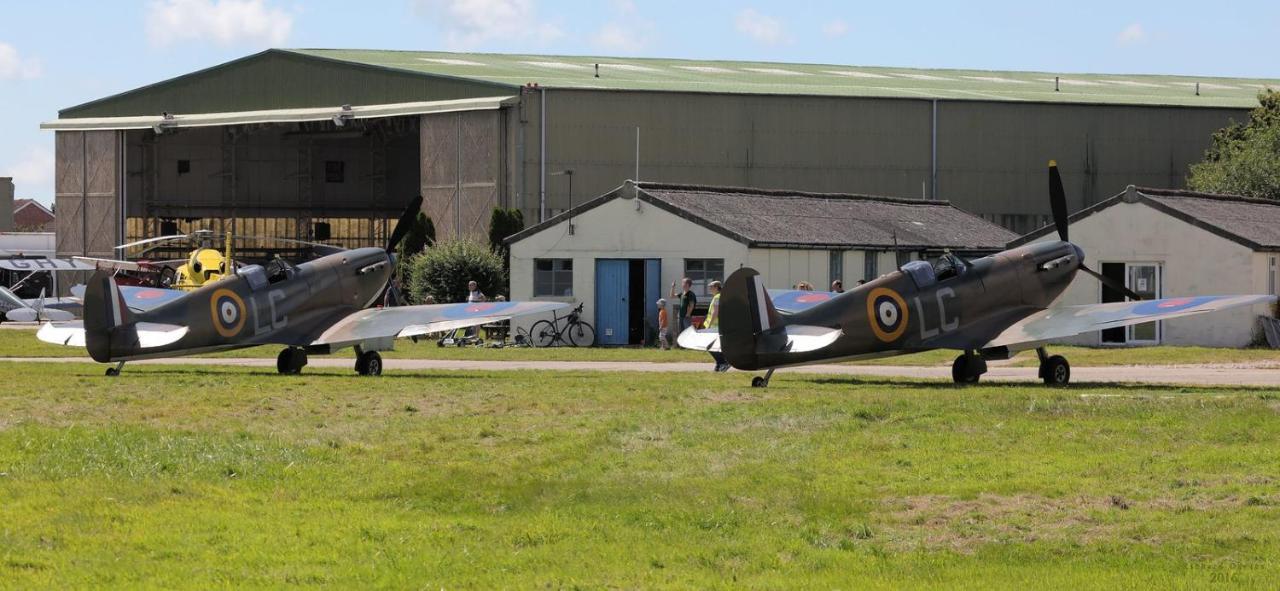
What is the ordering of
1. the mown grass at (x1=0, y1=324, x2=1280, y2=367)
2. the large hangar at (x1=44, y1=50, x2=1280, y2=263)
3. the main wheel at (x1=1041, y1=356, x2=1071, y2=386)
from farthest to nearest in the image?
the large hangar at (x1=44, y1=50, x2=1280, y2=263)
the mown grass at (x1=0, y1=324, x2=1280, y2=367)
the main wheel at (x1=1041, y1=356, x2=1071, y2=386)

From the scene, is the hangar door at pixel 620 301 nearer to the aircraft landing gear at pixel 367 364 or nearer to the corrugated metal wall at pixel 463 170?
the aircraft landing gear at pixel 367 364

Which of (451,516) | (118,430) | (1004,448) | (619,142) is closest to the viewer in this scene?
(451,516)

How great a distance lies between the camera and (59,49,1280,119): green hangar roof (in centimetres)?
6066

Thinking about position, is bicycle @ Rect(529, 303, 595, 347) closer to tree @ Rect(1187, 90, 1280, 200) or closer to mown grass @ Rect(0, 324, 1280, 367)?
mown grass @ Rect(0, 324, 1280, 367)

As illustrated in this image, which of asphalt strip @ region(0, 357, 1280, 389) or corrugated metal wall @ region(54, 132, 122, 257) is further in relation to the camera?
corrugated metal wall @ region(54, 132, 122, 257)

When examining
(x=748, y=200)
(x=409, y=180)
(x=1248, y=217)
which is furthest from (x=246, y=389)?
(x=409, y=180)

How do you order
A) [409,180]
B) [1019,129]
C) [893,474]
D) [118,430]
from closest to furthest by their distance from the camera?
[893,474]
[118,430]
[1019,129]
[409,180]

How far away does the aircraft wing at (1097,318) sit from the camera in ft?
76.0

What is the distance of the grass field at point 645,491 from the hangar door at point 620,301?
Answer: 20585 mm

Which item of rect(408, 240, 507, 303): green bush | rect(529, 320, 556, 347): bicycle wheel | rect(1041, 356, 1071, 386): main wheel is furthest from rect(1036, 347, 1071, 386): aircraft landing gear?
rect(408, 240, 507, 303): green bush

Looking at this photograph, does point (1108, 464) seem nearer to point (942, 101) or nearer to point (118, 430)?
point (118, 430)

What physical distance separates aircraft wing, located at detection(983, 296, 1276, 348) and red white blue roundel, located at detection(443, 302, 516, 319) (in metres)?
7.76

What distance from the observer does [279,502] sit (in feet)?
39.5

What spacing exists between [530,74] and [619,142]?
766cm
